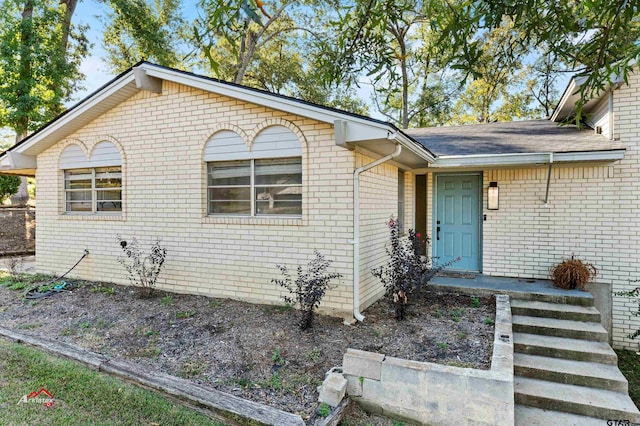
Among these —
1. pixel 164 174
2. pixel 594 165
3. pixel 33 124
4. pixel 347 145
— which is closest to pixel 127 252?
pixel 164 174

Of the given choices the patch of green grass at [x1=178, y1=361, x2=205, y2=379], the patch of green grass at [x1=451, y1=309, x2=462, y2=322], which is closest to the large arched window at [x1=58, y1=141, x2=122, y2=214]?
the patch of green grass at [x1=178, y1=361, x2=205, y2=379]

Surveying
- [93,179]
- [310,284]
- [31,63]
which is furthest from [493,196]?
[31,63]

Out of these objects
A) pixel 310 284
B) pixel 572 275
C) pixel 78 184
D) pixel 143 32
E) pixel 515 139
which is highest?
pixel 143 32

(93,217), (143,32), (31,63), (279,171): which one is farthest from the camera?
(143,32)

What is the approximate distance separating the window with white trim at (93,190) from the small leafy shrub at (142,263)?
895 mm

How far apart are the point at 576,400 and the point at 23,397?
5604 millimetres

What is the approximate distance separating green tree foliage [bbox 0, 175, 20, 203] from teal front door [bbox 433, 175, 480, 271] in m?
17.2

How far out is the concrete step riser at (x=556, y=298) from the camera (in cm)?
537

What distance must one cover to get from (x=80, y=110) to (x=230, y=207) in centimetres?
378

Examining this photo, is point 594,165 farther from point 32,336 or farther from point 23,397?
point 32,336

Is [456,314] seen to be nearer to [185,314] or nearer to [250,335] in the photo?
[250,335]

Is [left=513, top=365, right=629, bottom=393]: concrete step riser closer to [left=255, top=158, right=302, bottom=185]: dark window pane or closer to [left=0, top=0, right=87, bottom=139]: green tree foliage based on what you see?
[left=255, top=158, right=302, bottom=185]: dark window pane

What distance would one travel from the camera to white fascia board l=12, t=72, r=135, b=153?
6539 millimetres

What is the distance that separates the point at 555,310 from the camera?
17.1 ft
